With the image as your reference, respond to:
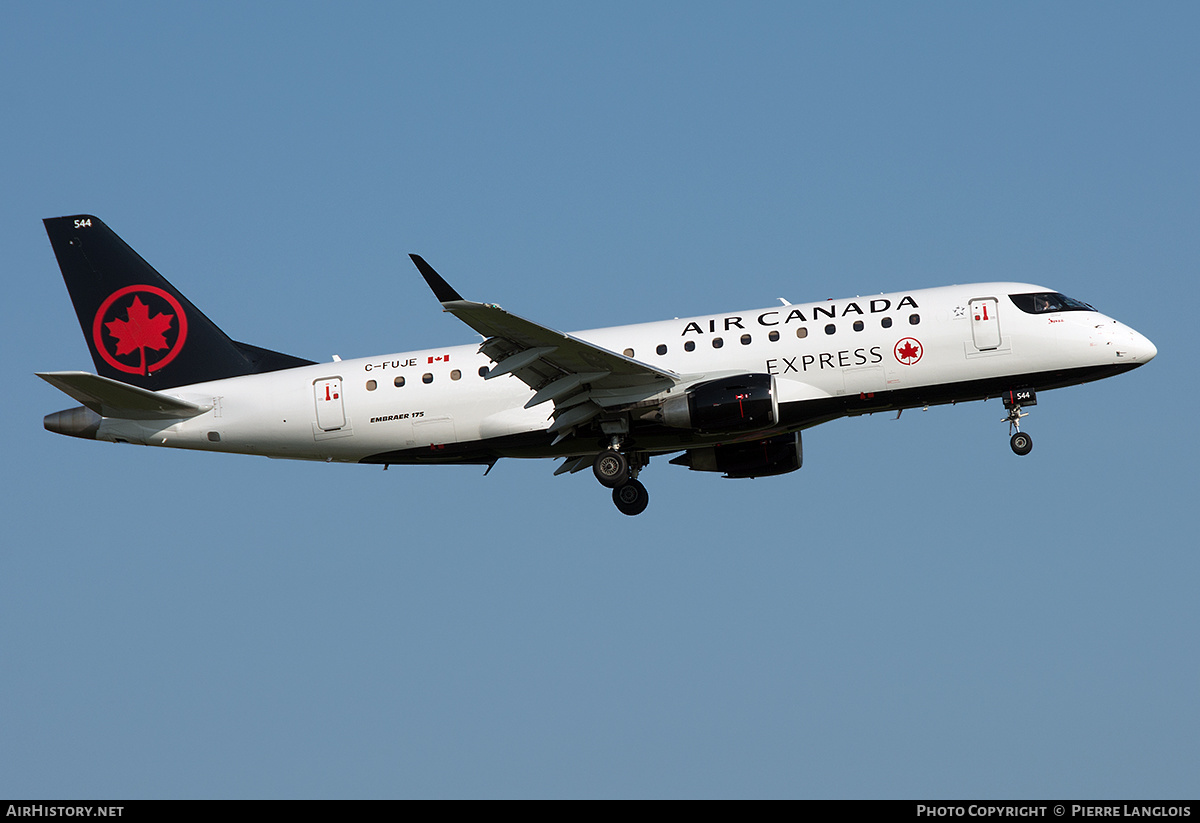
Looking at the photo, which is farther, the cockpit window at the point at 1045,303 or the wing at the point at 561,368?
the cockpit window at the point at 1045,303

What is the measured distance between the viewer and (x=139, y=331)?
4006 centimetres

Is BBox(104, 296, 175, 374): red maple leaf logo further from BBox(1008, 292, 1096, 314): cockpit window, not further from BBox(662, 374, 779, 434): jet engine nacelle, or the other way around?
BBox(1008, 292, 1096, 314): cockpit window

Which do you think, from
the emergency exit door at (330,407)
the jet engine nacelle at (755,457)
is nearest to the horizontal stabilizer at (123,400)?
the emergency exit door at (330,407)

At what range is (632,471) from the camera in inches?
1507

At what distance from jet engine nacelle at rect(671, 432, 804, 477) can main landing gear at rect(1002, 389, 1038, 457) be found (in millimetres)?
6401

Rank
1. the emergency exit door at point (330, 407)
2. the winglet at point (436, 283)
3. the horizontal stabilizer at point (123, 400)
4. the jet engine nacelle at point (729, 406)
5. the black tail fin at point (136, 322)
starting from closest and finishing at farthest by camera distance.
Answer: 1. the winglet at point (436, 283)
2. the jet engine nacelle at point (729, 406)
3. the horizontal stabilizer at point (123, 400)
4. the emergency exit door at point (330, 407)
5. the black tail fin at point (136, 322)

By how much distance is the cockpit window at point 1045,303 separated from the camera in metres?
35.8

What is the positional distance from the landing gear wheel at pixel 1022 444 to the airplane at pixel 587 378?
4 cm

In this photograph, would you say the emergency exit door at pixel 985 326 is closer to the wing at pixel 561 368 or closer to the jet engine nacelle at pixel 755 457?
the jet engine nacelle at pixel 755 457

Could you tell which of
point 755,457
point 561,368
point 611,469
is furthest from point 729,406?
point 755,457

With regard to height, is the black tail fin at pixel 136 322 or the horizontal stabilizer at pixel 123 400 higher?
the black tail fin at pixel 136 322

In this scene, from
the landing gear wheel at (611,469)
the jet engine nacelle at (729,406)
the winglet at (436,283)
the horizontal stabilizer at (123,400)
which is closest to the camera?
the winglet at (436,283)
